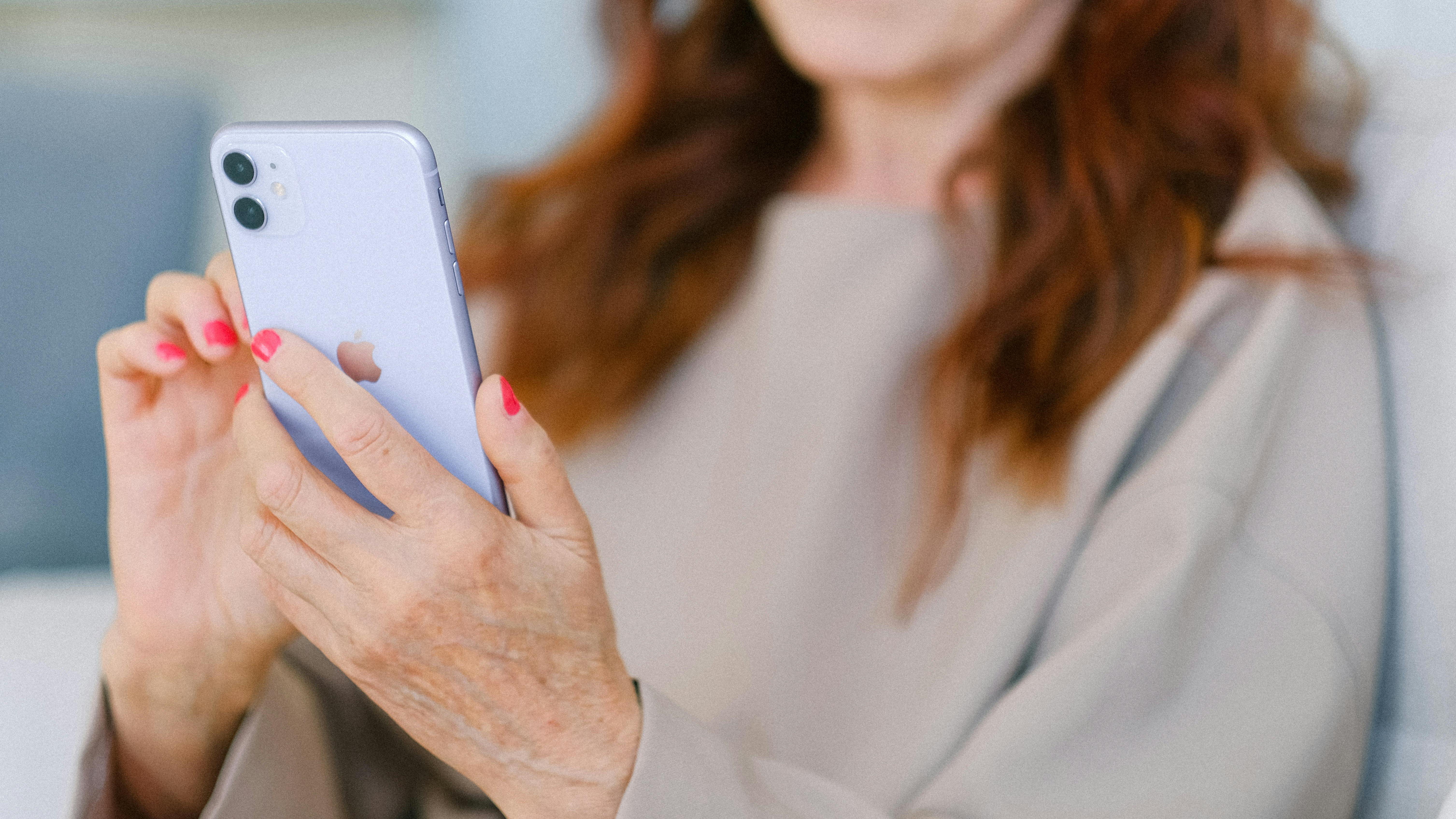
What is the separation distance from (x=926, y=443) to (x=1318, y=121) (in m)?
0.38

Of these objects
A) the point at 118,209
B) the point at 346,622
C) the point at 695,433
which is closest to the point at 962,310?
the point at 695,433

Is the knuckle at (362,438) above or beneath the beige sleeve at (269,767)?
above

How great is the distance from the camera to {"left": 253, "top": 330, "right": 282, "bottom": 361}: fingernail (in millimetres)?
420

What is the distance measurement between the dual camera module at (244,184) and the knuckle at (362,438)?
11cm

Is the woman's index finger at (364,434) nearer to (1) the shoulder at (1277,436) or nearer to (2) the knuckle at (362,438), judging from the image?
(2) the knuckle at (362,438)

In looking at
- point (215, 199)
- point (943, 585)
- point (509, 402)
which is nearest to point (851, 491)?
point (943, 585)

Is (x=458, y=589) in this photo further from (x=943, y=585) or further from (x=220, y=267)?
(x=943, y=585)

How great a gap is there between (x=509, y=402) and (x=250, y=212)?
0.14 metres

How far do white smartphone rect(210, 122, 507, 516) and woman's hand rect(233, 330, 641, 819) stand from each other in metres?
0.03

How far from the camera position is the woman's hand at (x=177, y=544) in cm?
51

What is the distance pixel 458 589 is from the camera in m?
0.40

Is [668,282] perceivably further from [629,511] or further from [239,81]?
[239,81]

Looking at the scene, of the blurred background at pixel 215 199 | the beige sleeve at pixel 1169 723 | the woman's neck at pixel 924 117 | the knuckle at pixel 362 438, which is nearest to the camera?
the knuckle at pixel 362 438

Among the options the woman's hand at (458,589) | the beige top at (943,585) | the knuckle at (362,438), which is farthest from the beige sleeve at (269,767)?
the knuckle at (362,438)
